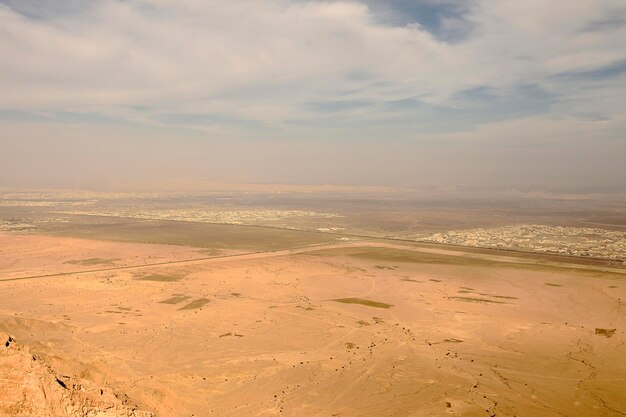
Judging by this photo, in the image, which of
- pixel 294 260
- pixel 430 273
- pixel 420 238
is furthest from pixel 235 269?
pixel 420 238

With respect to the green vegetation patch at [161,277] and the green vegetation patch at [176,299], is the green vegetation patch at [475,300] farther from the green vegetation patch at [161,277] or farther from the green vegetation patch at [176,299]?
the green vegetation patch at [161,277]

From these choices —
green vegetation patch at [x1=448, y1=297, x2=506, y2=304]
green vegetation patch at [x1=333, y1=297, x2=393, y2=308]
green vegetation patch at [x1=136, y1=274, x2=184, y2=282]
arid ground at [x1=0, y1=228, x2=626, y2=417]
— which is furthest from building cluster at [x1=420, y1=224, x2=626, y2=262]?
green vegetation patch at [x1=136, y1=274, x2=184, y2=282]

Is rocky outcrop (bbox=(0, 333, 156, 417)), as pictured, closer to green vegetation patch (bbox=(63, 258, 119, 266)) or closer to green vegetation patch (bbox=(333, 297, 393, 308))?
green vegetation patch (bbox=(333, 297, 393, 308))

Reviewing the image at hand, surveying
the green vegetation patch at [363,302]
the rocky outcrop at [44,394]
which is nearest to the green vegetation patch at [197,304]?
the green vegetation patch at [363,302]

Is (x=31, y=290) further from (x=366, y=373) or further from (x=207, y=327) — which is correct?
(x=366, y=373)

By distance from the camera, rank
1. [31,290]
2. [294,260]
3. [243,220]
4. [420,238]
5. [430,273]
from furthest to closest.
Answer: [243,220], [420,238], [294,260], [430,273], [31,290]

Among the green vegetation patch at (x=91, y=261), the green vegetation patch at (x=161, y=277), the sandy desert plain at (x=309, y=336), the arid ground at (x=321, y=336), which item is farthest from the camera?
the green vegetation patch at (x=91, y=261)

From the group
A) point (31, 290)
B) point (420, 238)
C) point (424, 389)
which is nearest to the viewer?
point (424, 389)

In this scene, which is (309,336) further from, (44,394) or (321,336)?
(44,394)
